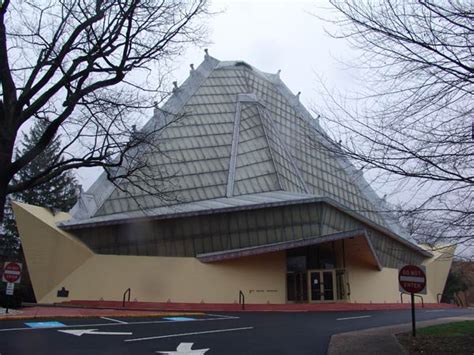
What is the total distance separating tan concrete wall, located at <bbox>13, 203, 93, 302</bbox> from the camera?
2631 centimetres

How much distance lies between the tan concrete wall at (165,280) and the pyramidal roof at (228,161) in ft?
9.17

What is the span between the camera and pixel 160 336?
12.7m

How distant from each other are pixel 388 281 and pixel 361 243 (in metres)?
5.40

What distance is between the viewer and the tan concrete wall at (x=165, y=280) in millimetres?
Answer: 26109

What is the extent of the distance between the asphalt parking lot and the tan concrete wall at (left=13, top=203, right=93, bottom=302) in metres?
10.0

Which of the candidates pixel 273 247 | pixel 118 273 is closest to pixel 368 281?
pixel 273 247

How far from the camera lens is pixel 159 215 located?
2731 centimetres

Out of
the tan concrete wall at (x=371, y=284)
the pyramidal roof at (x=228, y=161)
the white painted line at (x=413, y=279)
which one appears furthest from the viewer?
the tan concrete wall at (x=371, y=284)

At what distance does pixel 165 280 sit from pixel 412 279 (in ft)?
56.5

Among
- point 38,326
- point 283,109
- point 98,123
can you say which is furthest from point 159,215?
point 283,109

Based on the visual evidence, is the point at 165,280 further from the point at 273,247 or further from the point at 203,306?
the point at 273,247

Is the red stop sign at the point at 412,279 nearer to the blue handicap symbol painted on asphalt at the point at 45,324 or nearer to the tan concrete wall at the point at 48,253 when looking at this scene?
the blue handicap symbol painted on asphalt at the point at 45,324

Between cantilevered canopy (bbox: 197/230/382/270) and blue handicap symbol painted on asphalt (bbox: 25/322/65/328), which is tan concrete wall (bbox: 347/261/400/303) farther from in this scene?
blue handicap symbol painted on asphalt (bbox: 25/322/65/328)

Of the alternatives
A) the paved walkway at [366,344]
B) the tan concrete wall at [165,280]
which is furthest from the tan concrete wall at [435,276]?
the paved walkway at [366,344]
